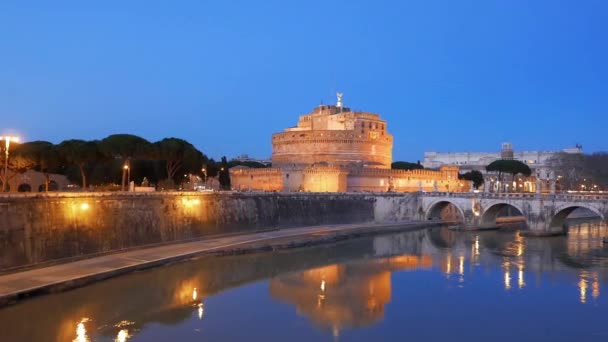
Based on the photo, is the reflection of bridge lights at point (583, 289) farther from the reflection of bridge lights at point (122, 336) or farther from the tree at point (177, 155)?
the tree at point (177, 155)

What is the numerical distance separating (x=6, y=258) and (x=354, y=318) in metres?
10.7

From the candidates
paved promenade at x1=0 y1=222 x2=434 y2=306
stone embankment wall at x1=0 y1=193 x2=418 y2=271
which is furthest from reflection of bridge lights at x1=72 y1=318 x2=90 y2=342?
stone embankment wall at x1=0 y1=193 x2=418 y2=271

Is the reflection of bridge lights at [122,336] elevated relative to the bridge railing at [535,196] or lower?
lower

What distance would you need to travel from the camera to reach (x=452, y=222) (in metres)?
41.5

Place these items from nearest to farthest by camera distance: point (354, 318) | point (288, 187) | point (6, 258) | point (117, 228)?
1. point (354, 318)
2. point (6, 258)
3. point (117, 228)
4. point (288, 187)

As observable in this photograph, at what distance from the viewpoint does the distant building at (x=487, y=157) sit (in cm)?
7550

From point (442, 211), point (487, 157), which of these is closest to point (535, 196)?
point (442, 211)

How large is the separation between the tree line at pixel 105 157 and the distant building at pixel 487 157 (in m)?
49.1

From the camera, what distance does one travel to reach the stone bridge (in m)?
31.0

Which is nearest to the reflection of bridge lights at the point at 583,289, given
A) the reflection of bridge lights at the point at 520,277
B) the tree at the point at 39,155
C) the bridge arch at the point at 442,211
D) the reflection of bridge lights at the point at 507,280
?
the reflection of bridge lights at the point at 520,277

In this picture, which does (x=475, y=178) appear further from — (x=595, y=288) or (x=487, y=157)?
(x=595, y=288)

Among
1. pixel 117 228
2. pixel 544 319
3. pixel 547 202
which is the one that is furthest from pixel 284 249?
pixel 547 202

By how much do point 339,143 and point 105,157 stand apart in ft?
75.4

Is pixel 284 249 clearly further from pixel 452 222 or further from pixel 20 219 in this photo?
pixel 452 222
